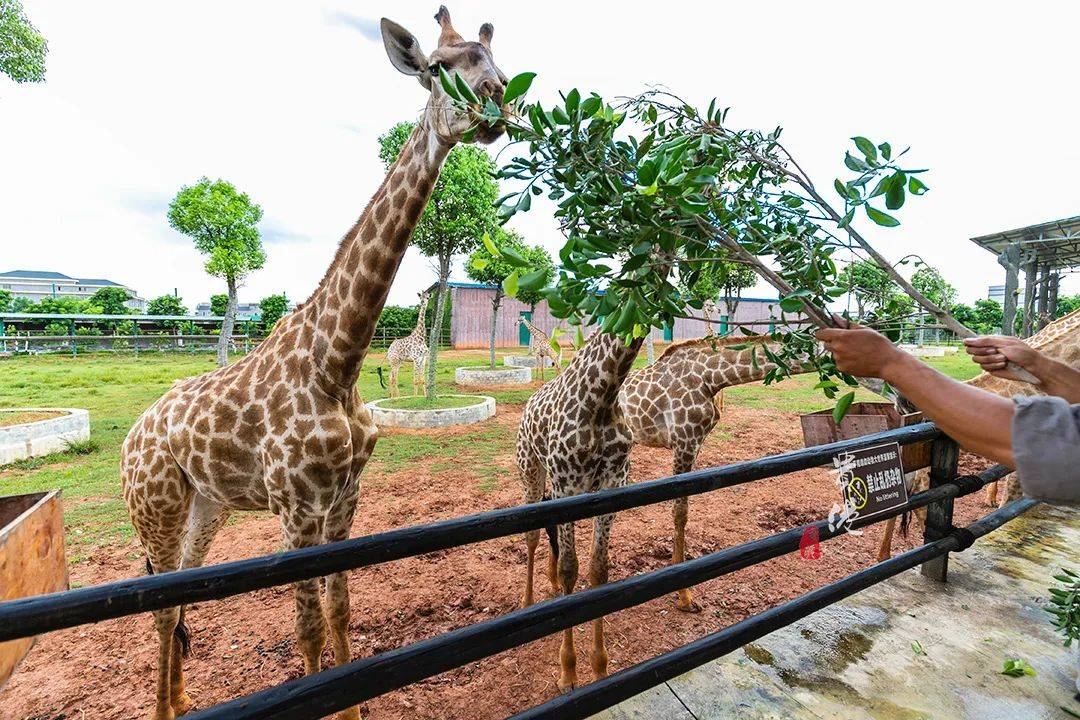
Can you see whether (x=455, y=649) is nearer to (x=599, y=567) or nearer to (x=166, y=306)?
(x=599, y=567)

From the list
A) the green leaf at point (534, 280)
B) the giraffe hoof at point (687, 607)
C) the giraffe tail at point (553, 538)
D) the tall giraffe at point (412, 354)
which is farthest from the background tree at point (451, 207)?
the green leaf at point (534, 280)

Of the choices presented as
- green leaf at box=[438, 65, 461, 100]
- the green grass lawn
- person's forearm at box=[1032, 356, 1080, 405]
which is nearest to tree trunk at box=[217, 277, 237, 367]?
the green grass lawn

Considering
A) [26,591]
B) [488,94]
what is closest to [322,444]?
[488,94]

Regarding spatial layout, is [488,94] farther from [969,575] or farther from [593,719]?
[969,575]

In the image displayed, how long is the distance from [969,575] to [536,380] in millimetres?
12578

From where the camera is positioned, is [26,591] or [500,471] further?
[500,471]

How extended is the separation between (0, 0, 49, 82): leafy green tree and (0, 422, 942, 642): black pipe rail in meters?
10.0

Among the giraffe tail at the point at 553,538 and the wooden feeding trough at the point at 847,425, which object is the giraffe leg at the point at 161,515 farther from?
the wooden feeding trough at the point at 847,425

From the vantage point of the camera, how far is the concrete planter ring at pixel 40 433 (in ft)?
21.6

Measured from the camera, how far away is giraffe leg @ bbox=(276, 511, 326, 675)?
7.37ft

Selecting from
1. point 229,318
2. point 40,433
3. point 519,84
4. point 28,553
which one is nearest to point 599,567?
point 519,84

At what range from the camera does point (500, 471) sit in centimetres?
681

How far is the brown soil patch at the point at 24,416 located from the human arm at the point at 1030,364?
10403 mm

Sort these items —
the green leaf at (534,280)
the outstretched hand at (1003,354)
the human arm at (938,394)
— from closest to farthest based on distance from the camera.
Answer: the human arm at (938,394) → the green leaf at (534,280) → the outstretched hand at (1003,354)
